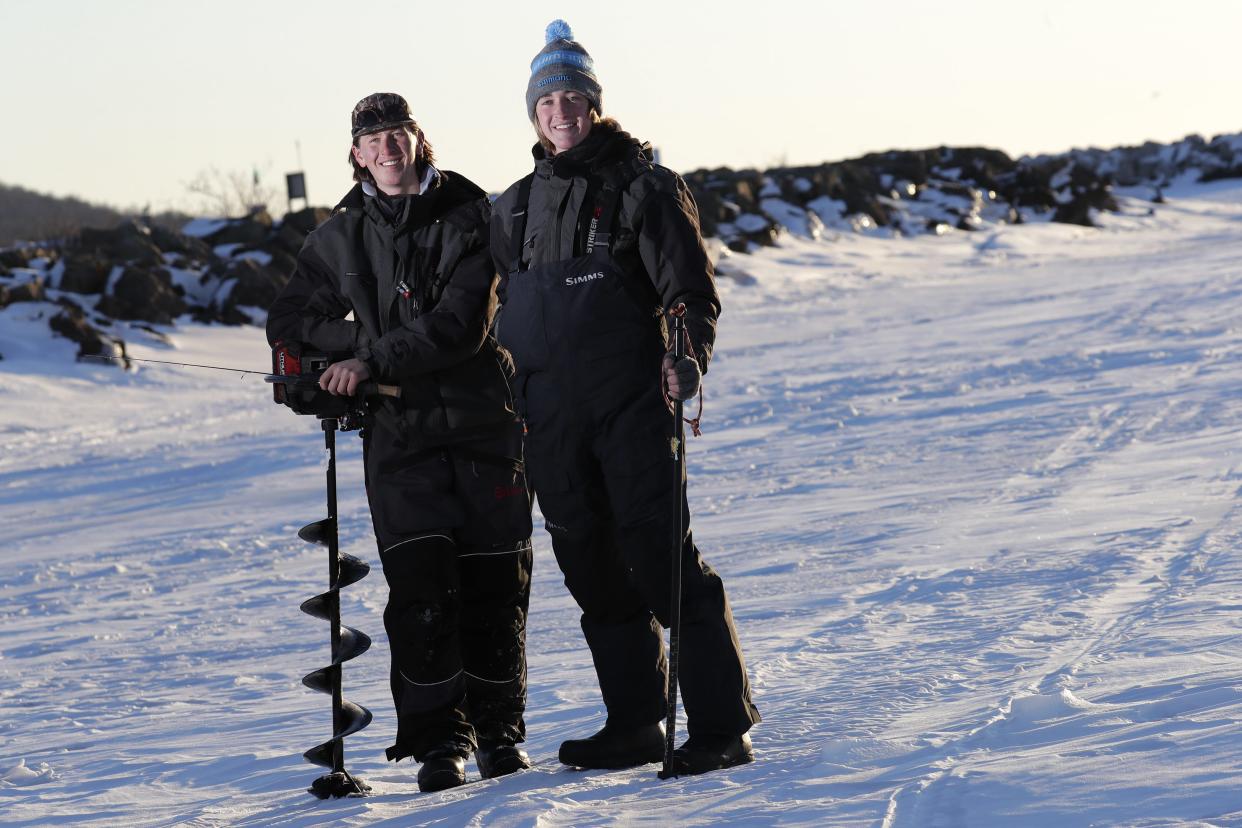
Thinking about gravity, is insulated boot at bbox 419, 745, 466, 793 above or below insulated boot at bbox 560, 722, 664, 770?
below

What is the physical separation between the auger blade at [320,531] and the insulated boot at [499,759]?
74 cm

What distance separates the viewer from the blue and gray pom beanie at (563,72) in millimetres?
3947

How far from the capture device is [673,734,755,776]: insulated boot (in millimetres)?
3799

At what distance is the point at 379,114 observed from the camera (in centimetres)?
413

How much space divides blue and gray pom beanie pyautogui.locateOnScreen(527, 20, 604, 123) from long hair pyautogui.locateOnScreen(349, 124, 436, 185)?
36 cm

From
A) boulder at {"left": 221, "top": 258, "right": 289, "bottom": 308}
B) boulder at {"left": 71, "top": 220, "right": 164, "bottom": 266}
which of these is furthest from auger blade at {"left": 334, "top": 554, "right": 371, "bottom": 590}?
boulder at {"left": 71, "top": 220, "right": 164, "bottom": 266}

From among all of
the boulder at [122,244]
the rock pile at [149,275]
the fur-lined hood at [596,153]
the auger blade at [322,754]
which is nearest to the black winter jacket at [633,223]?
the fur-lined hood at [596,153]

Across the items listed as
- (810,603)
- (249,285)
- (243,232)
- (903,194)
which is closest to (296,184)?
(243,232)

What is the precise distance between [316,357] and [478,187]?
664 mm

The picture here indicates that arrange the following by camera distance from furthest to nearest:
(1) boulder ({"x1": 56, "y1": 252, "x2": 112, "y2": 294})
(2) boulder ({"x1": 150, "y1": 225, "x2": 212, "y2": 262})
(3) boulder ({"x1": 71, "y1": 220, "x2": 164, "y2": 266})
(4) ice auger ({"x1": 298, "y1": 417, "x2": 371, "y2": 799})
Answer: (2) boulder ({"x1": 150, "y1": 225, "x2": 212, "y2": 262})
(3) boulder ({"x1": 71, "y1": 220, "x2": 164, "y2": 266})
(1) boulder ({"x1": 56, "y1": 252, "x2": 112, "y2": 294})
(4) ice auger ({"x1": 298, "y1": 417, "x2": 371, "y2": 799})

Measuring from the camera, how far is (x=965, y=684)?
4.41m

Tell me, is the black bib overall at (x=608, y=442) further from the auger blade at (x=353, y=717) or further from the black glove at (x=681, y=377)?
the auger blade at (x=353, y=717)

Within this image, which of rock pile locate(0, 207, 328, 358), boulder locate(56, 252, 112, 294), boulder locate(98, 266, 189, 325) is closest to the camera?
rock pile locate(0, 207, 328, 358)

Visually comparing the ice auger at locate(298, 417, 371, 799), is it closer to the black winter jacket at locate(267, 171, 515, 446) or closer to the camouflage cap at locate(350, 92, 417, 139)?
the black winter jacket at locate(267, 171, 515, 446)
